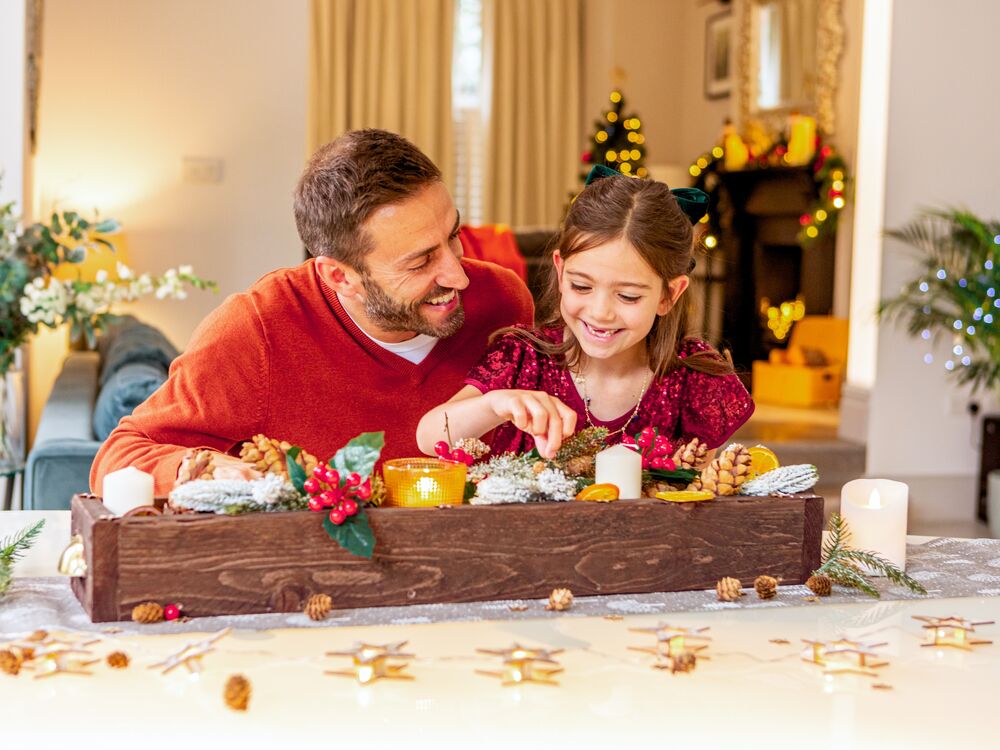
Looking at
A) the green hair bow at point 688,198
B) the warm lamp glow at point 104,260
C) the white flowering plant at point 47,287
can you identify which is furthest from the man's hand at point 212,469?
the warm lamp glow at point 104,260

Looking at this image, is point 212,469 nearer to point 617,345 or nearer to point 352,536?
point 352,536

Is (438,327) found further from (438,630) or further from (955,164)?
(955,164)

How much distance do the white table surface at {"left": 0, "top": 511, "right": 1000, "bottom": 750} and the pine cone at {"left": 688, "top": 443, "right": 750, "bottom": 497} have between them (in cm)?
20

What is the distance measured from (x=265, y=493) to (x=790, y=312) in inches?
272

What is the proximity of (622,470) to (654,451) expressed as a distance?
147 millimetres

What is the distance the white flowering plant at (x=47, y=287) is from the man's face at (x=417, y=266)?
5.83ft

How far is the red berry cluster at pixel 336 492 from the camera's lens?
125 centimetres

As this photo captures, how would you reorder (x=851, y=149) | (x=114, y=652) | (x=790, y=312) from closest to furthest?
1. (x=114, y=652)
2. (x=851, y=149)
3. (x=790, y=312)

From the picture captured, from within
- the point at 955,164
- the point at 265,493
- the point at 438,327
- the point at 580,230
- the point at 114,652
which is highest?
the point at 955,164

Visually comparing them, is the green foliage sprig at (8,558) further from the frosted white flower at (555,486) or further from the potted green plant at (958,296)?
the potted green plant at (958,296)

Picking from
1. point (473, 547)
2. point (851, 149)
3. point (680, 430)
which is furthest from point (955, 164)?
point (473, 547)

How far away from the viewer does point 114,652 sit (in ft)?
3.74

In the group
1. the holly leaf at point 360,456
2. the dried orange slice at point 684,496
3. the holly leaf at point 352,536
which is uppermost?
the holly leaf at point 360,456

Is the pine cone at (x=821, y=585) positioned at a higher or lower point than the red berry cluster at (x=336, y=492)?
lower
